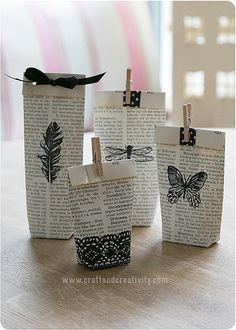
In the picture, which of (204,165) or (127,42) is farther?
(127,42)

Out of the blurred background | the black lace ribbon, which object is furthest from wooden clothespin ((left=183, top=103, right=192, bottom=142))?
the blurred background

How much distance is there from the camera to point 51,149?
74 centimetres

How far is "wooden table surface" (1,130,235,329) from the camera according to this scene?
0.54m

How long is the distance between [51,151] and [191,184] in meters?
0.19

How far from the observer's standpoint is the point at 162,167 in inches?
28.8

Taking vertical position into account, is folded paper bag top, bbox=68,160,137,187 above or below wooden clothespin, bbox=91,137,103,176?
below

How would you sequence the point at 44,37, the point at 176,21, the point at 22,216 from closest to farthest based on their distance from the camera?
the point at 22,216
the point at 44,37
the point at 176,21

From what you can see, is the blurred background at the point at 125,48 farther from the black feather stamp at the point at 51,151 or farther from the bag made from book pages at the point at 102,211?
the bag made from book pages at the point at 102,211

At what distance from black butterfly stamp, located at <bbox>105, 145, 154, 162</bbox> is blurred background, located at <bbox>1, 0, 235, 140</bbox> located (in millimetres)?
676

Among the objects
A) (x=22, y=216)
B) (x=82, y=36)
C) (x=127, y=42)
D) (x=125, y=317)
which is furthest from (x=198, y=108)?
(x=125, y=317)

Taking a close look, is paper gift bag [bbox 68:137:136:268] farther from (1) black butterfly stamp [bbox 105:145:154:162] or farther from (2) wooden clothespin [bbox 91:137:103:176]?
(1) black butterfly stamp [bbox 105:145:154:162]

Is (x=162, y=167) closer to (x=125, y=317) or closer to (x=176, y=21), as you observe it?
(x=125, y=317)

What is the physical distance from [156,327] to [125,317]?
35 millimetres

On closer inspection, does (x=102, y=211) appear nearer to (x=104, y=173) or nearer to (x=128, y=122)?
(x=104, y=173)
